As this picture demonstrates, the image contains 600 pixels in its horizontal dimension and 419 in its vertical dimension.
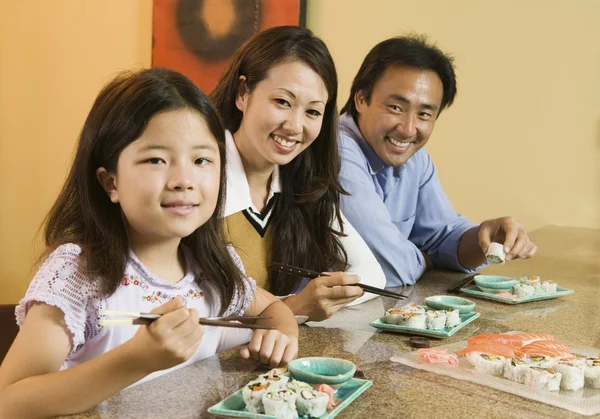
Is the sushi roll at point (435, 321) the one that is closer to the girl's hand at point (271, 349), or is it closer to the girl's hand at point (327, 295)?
the girl's hand at point (327, 295)

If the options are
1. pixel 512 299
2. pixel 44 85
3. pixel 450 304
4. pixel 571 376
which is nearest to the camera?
pixel 571 376

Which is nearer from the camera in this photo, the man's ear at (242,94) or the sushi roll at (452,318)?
the sushi roll at (452,318)

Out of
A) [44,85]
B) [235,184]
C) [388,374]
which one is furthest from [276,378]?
[44,85]

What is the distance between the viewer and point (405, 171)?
2.45 meters

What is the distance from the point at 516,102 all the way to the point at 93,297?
8.60 ft

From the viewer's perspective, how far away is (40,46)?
4.16 metres

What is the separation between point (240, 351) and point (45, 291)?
1.09 feet

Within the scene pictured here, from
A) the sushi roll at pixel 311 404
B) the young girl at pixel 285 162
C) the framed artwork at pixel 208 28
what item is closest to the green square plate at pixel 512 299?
the young girl at pixel 285 162

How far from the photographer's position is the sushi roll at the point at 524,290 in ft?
5.85

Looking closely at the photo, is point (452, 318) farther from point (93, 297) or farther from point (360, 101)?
point (360, 101)

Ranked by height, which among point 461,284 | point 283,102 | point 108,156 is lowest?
point 461,284

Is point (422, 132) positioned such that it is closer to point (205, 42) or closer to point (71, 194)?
point (71, 194)

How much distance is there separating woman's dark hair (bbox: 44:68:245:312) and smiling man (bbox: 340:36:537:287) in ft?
2.89

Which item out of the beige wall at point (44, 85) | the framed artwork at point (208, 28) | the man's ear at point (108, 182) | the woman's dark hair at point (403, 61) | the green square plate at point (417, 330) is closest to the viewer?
the man's ear at point (108, 182)
